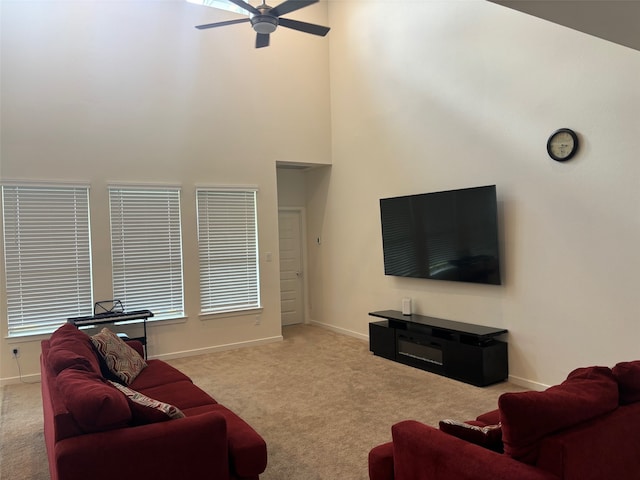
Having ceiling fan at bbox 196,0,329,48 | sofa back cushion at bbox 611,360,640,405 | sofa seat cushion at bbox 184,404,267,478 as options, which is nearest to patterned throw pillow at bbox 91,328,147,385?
sofa seat cushion at bbox 184,404,267,478

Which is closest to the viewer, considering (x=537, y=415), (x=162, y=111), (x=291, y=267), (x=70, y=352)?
(x=537, y=415)

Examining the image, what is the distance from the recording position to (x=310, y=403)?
4.34m

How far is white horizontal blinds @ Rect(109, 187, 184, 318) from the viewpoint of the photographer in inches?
230

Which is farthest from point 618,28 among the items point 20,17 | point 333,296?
point 20,17

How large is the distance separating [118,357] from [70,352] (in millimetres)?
918

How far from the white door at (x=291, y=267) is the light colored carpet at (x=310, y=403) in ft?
5.57

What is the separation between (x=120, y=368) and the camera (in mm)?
3695

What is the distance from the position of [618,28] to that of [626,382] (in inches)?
81.9

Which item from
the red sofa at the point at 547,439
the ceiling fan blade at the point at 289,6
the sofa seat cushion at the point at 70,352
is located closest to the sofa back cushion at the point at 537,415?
the red sofa at the point at 547,439

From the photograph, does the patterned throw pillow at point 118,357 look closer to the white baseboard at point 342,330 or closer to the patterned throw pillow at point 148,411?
the patterned throw pillow at point 148,411

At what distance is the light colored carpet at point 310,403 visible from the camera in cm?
329

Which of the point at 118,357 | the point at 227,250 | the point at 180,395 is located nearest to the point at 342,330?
the point at 227,250

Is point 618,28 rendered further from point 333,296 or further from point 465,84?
point 333,296

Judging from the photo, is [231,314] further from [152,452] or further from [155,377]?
[152,452]
